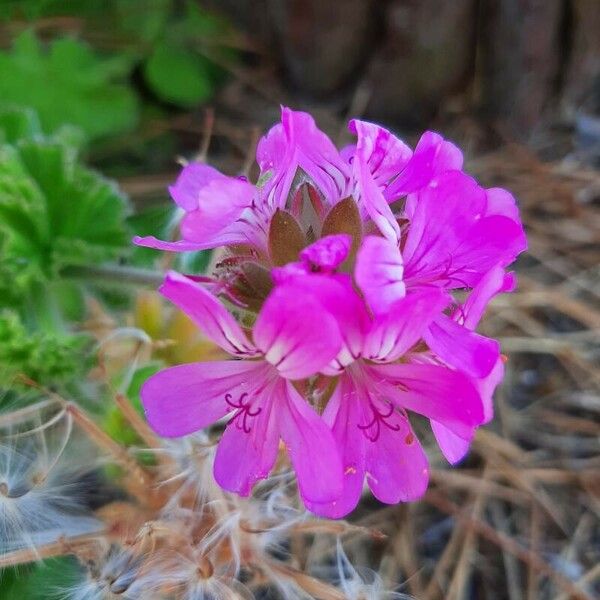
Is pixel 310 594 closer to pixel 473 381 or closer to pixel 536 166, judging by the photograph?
pixel 473 381

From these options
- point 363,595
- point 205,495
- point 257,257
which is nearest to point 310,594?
point 363,595

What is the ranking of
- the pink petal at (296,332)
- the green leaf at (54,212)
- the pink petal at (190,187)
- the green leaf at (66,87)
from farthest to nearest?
the green leaf at (66,87), the green leaf at (54,212), the pink petal at (190,187), the pink petal at (296,332)

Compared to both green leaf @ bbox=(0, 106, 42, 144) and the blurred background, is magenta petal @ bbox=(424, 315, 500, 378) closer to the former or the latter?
the blurred background

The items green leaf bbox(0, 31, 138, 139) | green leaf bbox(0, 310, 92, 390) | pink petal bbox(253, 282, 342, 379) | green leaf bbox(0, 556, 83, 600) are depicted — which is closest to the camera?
pink petal bbox(253, 282, 342, 379)

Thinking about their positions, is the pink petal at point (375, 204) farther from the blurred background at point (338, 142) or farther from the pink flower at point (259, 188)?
the blurred background at point (338, 142)

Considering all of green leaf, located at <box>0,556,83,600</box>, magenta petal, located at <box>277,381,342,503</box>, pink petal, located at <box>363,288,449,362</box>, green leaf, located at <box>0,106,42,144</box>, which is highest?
pink petal, located at <box>363,288,449,362</box>

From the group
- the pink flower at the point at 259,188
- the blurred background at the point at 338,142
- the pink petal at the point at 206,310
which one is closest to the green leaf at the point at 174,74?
the blurred background at the point at 338,142

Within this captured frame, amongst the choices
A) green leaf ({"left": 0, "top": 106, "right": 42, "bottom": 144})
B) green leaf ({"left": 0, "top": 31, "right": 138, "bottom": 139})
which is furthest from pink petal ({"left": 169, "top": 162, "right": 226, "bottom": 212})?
green leaf ({"left": 0, "top": 31, "right": 138, "bottom": 139})

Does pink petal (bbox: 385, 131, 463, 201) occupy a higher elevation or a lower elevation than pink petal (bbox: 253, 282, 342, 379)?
higher
